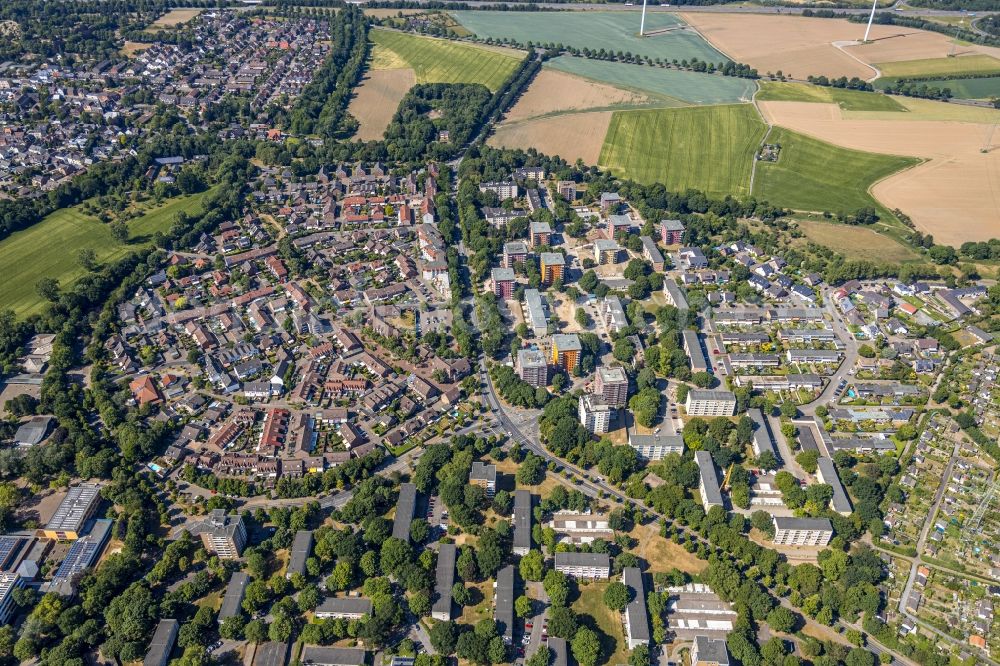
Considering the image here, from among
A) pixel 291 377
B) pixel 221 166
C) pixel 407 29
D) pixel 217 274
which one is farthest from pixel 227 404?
pixel 407 29

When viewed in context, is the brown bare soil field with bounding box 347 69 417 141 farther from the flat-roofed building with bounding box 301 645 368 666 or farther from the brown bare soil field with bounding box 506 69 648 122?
the flat-roofed building with bounding box 301 645 368 666

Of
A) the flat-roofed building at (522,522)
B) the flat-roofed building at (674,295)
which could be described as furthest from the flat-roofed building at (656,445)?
the flat-roofed building at (674,295)

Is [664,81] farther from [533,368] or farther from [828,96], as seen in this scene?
[533,368]

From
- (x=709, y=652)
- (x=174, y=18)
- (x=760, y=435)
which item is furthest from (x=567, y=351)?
(x=174, y=18)

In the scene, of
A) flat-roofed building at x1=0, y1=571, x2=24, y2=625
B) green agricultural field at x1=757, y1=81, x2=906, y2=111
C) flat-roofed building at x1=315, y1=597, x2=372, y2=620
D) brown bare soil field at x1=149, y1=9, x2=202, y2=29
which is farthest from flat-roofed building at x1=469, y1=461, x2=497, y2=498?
brown bare soil field at x1=149, y1=9, x2=202, y2=29

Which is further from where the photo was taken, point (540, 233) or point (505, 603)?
point (540, 233)

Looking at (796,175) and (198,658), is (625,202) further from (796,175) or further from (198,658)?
(198,658)
